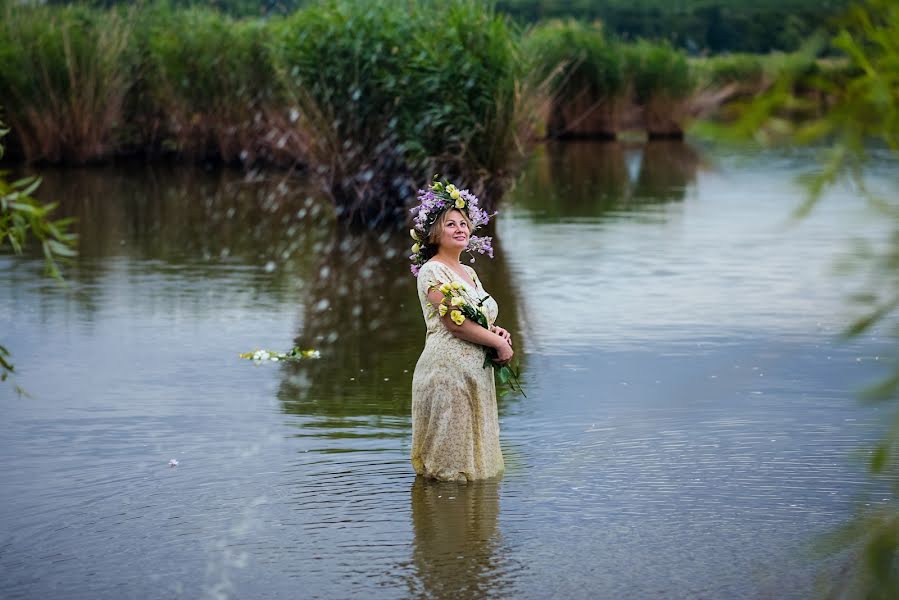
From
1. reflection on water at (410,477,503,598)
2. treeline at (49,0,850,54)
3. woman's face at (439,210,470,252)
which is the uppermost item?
treeline at (49,0,850,54)

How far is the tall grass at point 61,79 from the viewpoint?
24.1m

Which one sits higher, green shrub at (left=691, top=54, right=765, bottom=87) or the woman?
green shrub at (left=691, top=54, right=765, bottom=87)

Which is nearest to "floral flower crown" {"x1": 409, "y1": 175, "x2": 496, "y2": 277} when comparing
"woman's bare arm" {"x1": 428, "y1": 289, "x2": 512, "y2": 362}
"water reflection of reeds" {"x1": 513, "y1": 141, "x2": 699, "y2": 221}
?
"woman's bare arm" {"x1": 428, "y1": 289, "x2": 512, "y2": 362}

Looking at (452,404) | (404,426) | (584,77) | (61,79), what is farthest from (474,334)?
(584,77)

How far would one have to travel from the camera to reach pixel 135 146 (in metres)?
28.3

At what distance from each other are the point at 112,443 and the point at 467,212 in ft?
7.54

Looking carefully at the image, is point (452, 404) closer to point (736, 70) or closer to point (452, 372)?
point (452, 372)

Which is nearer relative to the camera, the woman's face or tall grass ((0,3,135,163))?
the woman's face

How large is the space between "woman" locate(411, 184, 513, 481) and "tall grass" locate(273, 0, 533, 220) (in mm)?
8786

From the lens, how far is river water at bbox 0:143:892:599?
242 inches

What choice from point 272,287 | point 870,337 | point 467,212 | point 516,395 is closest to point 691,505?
point 467,212

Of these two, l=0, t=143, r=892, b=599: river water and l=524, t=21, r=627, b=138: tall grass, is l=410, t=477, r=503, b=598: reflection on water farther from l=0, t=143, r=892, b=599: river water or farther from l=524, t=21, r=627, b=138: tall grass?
l=524, t=21, r=627, b=138: tall grass

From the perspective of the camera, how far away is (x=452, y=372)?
23.4 feet

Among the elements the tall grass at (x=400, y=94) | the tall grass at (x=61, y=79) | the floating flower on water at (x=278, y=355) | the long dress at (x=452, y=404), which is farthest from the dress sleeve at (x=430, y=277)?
the tall grass at (x=61, y=79)
